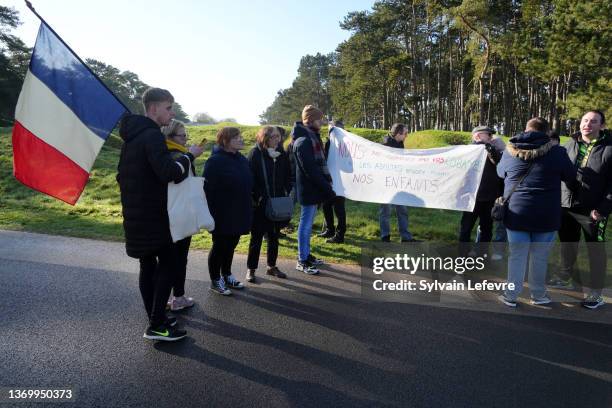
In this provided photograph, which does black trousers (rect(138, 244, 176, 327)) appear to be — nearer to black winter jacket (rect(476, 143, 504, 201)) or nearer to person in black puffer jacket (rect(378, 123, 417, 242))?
person in black puffer jacket (rect(378, 123, 417, 242))

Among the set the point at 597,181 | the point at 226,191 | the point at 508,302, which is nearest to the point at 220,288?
the point at 226,191

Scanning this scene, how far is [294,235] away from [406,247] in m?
2.05

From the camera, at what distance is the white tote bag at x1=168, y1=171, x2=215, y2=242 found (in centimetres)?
351

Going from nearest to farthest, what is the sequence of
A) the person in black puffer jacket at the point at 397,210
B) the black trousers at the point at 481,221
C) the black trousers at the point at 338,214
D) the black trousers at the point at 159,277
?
the black trousers at the point at 159,277, the black trousers at the point at 481,221, the person in black puffer jacket at the point at 397,210, the black trousers at the point at 338,214

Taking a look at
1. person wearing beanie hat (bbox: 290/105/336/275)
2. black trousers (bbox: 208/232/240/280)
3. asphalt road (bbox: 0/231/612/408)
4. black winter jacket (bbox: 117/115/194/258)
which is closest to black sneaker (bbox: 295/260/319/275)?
person wearing beanie hat (bbox: 290/105/336/275)

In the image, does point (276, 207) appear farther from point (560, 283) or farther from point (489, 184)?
point (560, 283)

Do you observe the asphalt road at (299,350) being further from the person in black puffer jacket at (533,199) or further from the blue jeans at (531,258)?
the person in black puffer jacket at (533,199)

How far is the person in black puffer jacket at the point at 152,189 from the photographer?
3369 millimetres

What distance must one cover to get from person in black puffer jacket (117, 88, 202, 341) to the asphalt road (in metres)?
0.42

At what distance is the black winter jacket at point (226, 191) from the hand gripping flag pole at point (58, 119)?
3.67 ft

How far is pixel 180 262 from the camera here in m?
4.16

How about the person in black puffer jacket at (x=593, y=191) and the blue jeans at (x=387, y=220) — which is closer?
the person in black puffer jacket at (x=593, y=191)

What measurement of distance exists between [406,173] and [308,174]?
186 cm

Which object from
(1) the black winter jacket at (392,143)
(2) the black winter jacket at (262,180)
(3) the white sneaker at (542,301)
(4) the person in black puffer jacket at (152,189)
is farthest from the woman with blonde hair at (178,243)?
(1) the black winter jacket at (392,143)
